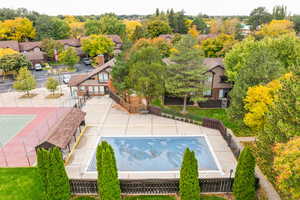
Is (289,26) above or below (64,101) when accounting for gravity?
above

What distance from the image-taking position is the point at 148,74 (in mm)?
26391

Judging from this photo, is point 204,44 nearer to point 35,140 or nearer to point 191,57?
point 191,57

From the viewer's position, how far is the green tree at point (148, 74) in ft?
86.2

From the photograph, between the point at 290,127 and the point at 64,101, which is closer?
the point at 290,127

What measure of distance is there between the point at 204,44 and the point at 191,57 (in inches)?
997

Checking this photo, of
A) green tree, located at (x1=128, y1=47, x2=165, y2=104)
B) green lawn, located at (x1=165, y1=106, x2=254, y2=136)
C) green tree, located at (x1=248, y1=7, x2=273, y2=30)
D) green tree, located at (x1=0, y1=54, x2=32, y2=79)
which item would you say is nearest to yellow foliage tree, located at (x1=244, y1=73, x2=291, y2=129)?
green lawn, located at (x1=165, y1=106, x2=254, y2=136)

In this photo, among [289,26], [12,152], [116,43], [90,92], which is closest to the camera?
[12,152]

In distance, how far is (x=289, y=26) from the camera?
196ft

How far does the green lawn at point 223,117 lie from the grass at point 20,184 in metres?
18.4

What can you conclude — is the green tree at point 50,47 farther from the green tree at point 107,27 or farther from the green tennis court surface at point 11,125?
the green tennis court surface at point 11,125

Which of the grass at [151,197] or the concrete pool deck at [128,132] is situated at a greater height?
the concrete pool deck at [128,132]

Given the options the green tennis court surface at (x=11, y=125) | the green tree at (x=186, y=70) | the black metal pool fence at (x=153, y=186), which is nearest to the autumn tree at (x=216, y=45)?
the green tree at (x=186, y=70)

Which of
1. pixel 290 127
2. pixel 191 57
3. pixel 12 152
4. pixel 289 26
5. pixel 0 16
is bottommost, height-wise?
pixel 12 152

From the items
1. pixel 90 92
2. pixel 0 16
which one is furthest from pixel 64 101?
pixel 0 16
